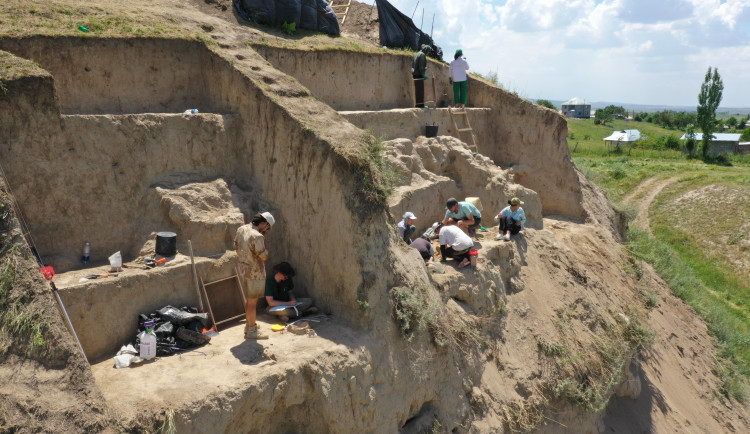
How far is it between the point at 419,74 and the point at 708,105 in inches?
1635

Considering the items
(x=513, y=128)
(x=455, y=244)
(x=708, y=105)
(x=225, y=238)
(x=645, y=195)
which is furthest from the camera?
(x=708, y=105)

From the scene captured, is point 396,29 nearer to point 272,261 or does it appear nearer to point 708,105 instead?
point 272,261

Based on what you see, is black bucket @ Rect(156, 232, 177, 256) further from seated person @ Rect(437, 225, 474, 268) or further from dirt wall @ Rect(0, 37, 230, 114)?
seated person @ Rect(437, 225, 474, 268)

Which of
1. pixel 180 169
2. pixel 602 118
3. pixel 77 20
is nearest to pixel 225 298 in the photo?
pixel 180 169

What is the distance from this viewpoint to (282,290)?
7.62m

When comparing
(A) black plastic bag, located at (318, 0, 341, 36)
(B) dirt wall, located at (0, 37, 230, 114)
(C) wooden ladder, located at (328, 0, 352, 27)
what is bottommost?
(B) dirt wall, located at (0, 37, 230, 114)

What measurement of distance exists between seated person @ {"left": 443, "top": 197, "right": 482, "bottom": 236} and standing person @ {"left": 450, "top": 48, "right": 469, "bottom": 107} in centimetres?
440

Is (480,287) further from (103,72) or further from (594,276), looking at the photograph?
(103,72)

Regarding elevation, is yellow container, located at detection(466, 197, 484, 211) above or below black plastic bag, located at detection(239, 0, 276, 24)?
below

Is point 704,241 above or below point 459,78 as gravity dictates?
below

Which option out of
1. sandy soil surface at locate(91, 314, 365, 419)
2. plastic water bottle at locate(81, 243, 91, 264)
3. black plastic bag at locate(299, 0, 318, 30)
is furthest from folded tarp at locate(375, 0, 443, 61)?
plastic water bottle at locate(81, 243, 91, 264)

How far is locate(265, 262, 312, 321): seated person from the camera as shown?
7.44 meters

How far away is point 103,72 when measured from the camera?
8531 millimetres

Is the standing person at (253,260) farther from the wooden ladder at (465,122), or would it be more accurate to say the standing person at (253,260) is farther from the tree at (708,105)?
the tree at (708,105)
